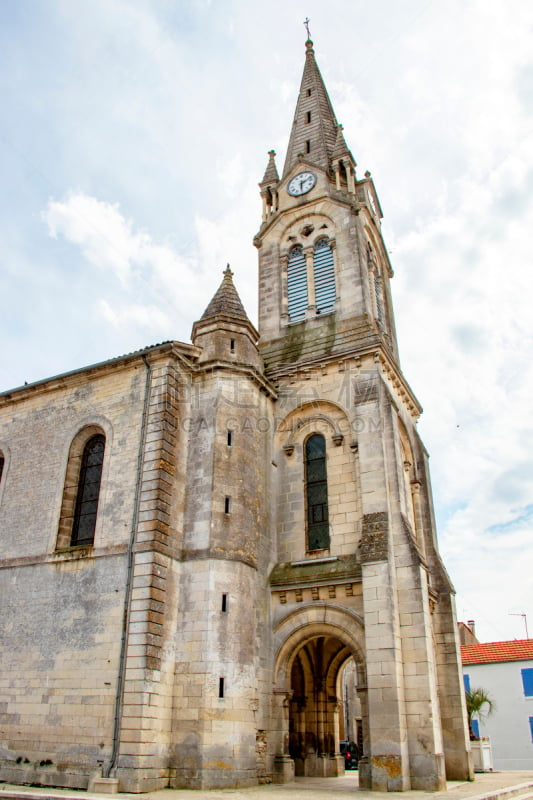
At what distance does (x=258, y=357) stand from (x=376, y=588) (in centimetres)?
825

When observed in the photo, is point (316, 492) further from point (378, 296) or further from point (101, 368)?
point (378, 296)

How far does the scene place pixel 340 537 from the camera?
16.6m

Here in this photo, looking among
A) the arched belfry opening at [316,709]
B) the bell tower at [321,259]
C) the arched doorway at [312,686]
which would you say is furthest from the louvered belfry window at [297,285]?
the arched belfry opening at [316,709]

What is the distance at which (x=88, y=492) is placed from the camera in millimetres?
17031

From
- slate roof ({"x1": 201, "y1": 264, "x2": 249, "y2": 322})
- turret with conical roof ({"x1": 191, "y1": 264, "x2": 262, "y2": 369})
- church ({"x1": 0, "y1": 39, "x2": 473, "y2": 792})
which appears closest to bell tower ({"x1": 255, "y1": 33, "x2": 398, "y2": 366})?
church ({"x1": 0, "y1": 39, "x2": 473, "y2": 792})

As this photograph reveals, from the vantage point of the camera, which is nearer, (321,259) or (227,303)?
(227,303)

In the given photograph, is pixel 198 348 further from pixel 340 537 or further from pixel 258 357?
pixel 340 537

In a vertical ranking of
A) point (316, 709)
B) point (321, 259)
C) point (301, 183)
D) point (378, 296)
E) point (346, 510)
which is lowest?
point (316, 709)

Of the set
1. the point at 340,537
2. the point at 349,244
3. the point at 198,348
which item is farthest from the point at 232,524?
the point at 349,244

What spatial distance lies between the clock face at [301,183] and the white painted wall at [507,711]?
22.0 meters

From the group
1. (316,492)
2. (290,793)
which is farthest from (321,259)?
(290,793)

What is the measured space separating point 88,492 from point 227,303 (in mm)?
7001

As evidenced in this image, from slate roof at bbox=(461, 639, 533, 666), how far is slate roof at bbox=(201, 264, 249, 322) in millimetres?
20122

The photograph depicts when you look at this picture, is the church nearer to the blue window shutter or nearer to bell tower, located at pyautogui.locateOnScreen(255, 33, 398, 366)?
bell tower, located at pyautogui.locateOnScreen(255, 33, 398, 366)
